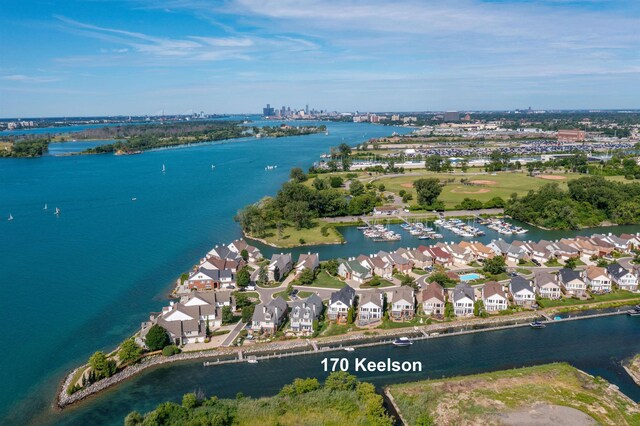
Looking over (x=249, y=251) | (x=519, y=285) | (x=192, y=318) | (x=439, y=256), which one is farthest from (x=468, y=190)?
(x=192, y=318)

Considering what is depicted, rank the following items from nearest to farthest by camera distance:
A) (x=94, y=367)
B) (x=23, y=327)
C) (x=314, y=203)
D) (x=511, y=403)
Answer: (x=511, y=403), (x=94, y=367), (x=23, y=327), (x=314, y=203)

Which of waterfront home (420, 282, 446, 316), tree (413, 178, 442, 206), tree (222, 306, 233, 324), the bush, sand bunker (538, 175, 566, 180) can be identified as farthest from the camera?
sand bunker (538, 175, 566, 180)

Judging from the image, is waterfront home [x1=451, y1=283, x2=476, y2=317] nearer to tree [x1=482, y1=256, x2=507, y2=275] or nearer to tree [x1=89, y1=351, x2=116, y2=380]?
tree [x1=482, y1=256, x2=507, y2=275]

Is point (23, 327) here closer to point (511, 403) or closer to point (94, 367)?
point (94, 367)

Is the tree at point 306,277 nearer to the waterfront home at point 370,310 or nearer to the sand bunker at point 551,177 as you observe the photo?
the waterfront home at point 370,310

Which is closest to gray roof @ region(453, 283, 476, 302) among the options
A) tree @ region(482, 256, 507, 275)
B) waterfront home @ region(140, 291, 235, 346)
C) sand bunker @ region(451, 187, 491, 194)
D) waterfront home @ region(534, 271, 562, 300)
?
waterfront home @ region(534, 271, 562, 300)

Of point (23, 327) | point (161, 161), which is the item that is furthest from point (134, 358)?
point (161, 161)
